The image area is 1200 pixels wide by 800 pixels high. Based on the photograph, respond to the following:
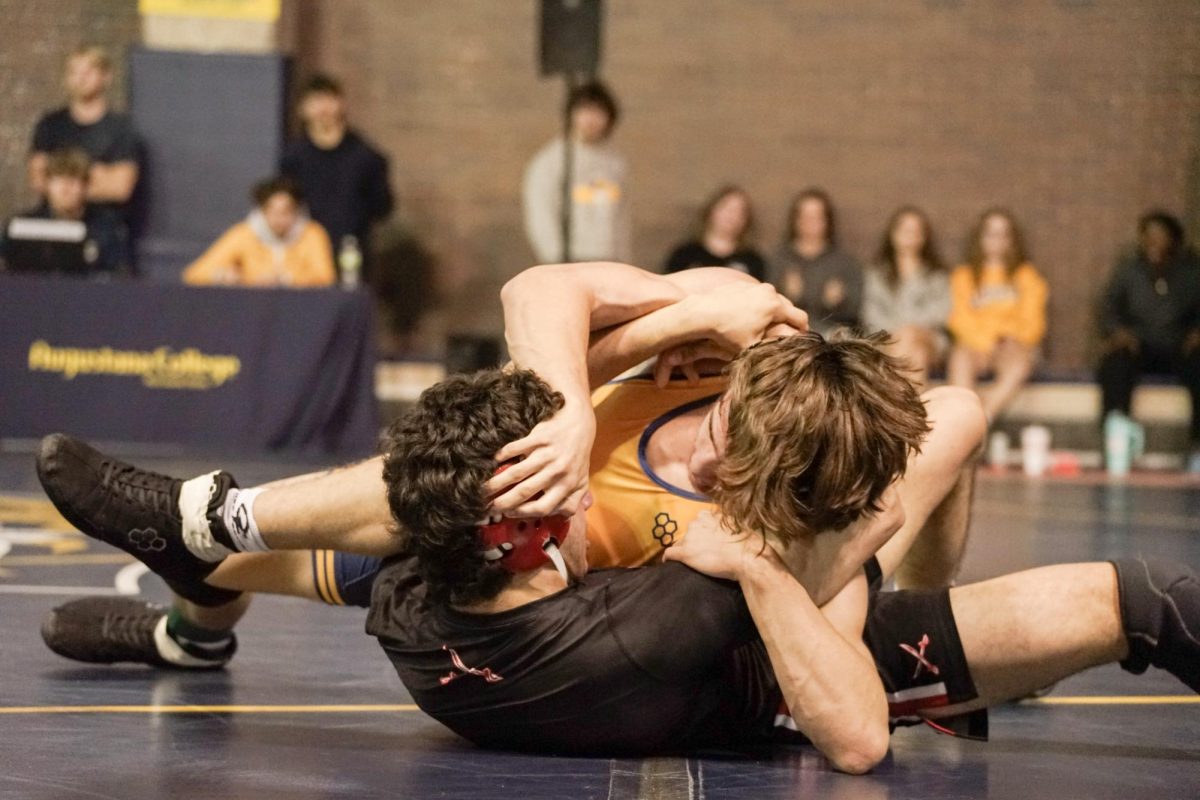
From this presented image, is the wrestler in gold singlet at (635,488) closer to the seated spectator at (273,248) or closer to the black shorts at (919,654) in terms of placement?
the black shorts at (919,654)

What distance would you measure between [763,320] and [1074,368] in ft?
26.0

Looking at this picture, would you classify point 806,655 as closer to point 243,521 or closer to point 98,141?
point 243,521

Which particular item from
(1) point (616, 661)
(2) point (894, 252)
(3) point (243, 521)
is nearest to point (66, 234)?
(2) point (894, 252)

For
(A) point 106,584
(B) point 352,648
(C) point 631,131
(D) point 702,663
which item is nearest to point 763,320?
(D) point 702,663

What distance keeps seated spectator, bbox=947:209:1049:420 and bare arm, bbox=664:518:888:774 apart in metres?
6.84

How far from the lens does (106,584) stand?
416 cm

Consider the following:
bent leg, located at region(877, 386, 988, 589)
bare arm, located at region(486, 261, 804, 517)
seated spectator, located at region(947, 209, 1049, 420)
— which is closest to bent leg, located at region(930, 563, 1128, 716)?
bent leg, located at region(877, 386, 988, 589)

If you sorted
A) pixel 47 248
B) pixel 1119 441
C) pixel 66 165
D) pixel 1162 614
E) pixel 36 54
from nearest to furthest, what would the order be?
pixel 1162 614
pixel 47 248
pixel 66 165
pixel 1119 441
pixel 36 54

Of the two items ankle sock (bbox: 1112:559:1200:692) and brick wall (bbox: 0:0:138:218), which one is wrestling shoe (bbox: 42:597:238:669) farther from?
brick wall (bbox: 0:0:138:218)

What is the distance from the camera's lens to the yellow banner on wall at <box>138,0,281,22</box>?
30.8ft

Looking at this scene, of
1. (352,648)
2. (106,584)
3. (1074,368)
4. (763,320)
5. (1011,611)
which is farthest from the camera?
(1074,368)

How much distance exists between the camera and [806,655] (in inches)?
93.7

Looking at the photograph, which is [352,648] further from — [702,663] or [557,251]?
[557,251]

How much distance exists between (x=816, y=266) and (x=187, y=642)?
674cm
